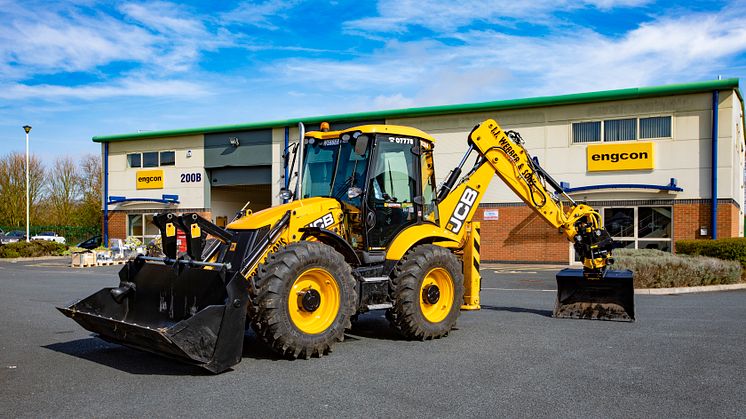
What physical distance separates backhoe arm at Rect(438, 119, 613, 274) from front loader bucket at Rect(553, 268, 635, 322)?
283 millimetres

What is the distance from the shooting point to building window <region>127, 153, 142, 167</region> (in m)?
33.2

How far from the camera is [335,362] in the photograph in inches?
278

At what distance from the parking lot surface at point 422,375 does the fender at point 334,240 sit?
110cm

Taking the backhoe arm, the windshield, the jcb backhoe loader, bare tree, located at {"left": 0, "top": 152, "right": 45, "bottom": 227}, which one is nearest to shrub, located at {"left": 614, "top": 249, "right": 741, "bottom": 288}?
the jcb backhoe loader

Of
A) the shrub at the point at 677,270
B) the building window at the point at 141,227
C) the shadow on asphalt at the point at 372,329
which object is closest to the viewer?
the shadow on asphalt at the point at 372,329

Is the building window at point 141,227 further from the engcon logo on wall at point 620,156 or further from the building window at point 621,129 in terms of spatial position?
the engcon logo on wall at point 620,156

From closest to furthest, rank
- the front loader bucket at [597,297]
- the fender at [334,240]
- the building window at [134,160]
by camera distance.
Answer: the fender at [334,240] → the front loader bucket at [597,297] → the building window at [134,160]

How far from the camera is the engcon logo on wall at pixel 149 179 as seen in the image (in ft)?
107

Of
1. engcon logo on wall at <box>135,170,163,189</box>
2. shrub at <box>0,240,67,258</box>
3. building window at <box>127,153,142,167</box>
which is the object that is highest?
building window at <box>127,153,142,167</box>

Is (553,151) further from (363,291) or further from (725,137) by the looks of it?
(363,291)

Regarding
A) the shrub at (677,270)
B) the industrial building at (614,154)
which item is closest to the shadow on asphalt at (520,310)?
the shrub at (677,270)

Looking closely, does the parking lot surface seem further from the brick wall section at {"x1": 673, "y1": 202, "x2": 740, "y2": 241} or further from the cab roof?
the brick wall section at {"x1": 673, "y1": 202, "x2": 740, "y2": 241}

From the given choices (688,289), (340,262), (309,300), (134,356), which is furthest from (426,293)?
(688,289)

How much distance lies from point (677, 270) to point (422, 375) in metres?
10.6
